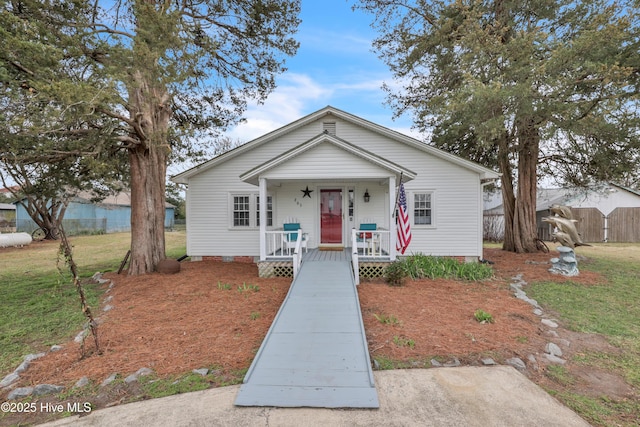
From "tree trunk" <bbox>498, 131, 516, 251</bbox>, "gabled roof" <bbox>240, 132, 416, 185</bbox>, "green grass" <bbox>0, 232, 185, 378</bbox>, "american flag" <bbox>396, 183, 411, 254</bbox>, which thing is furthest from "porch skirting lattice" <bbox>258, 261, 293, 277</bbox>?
"tree trunk" <bbox>498, 131, 516, 251</bbox>

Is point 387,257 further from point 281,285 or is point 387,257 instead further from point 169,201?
point 169,201

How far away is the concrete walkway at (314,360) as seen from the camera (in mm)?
3012

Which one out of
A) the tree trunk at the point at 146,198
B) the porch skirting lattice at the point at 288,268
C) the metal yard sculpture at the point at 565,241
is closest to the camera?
the porch skirting lattice at the point at 288,268

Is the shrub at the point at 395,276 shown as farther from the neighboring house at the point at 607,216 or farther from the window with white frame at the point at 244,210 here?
the neighboring house at the point at 607,216

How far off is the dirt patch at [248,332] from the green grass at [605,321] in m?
0.23

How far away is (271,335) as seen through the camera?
4.31 m

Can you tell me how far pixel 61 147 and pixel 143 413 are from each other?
7.07 metres

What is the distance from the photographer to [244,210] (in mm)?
11297

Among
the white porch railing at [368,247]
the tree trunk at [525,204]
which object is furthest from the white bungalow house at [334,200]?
the tree trunk at [525,204]

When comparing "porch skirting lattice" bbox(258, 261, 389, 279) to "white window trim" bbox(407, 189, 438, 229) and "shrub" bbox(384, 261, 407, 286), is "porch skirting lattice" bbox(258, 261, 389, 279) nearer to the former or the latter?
"shrub" bbox(384, 261, 407, 286)

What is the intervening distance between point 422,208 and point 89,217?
116ft

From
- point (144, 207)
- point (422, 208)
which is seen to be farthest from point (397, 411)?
point (144, 207)

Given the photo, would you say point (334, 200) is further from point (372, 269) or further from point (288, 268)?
point (288, 268)

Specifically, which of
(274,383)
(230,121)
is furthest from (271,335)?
(230,121)
